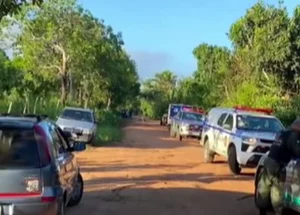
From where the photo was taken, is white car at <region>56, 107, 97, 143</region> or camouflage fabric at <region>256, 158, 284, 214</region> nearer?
camouflage fabric at <region>256, 158, 284, 214</region>

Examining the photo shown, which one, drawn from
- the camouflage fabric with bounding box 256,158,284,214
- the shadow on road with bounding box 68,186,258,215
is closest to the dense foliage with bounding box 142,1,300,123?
the shadow on road with bounding box 68,186,258,215

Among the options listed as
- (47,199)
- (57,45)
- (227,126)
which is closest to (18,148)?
(47,199)

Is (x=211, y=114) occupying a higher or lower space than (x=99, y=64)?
lower

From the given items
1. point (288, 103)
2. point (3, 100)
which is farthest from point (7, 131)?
point (288, 103)

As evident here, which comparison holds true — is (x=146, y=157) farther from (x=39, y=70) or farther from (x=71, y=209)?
(x=39, y=70)

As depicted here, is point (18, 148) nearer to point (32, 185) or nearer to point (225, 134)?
point (32, 185)

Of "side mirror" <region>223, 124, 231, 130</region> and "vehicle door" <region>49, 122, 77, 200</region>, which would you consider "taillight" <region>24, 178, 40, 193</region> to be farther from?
"side mirror" <region>223, 124, 231, 130</region>

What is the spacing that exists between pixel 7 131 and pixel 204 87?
64827mm

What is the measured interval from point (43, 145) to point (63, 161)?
1.46 m

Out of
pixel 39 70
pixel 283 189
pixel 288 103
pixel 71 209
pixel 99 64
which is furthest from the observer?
pixel 99 64

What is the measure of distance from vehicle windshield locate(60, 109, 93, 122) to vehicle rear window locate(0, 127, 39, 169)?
854 inches

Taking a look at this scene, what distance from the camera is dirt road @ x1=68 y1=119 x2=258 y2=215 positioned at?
12219 millimetres

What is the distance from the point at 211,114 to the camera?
24.0 m

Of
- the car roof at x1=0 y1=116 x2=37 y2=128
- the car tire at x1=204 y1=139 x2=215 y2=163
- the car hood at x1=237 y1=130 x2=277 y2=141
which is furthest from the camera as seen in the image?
the car tire at x1=204 y1=139 x2=215 y2=163
